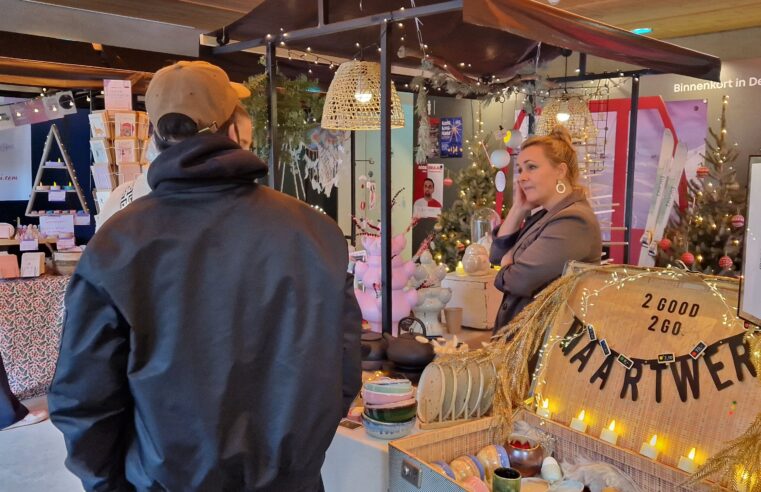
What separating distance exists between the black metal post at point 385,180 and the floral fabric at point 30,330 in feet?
8.43

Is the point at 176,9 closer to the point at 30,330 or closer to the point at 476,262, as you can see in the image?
the point at 30,330

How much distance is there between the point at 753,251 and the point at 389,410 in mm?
1042

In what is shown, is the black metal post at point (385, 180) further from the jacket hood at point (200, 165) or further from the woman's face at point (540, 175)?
the jacket hood at point (200, 165)

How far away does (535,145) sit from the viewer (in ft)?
9.91

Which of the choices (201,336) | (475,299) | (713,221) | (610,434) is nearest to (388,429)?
(610,434)

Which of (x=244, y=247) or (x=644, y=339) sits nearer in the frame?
(x=244, y=247)

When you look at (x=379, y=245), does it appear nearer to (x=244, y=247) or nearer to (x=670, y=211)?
(x=244, y=247)

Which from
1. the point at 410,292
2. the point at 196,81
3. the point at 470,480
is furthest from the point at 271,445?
the point at 410,292

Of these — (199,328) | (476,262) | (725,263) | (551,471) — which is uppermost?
(199,328)

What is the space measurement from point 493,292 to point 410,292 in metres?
0.70

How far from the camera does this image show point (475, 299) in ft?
11.4

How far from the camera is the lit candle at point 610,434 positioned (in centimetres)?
175

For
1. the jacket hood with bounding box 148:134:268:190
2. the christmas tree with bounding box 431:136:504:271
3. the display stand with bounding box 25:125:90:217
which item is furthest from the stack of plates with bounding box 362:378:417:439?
the christmas tree with bounding box 431:136:504:271

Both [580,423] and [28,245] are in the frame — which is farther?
[28,245]
